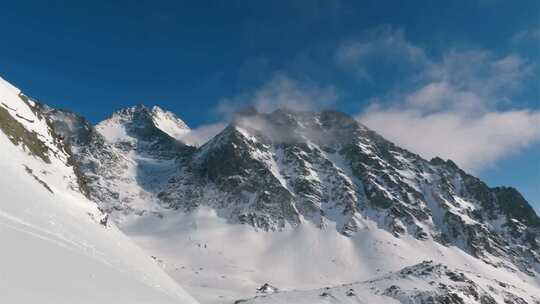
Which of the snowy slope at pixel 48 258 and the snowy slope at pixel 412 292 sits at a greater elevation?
the snowy slope at pixel 412 292

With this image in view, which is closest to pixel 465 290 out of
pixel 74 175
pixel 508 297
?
pixel 508 297

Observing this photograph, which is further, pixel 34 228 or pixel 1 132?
pixel 1 132

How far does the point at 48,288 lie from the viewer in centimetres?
1443

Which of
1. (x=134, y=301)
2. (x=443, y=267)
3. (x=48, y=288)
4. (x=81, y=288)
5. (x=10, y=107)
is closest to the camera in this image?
(x=48, y=288)

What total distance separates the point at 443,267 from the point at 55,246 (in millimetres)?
180779

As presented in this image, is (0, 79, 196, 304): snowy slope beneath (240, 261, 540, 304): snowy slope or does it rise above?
beneath

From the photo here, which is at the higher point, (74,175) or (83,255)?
(74,175)

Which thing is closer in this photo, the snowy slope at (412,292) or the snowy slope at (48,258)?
the snowy slope at (48,258)

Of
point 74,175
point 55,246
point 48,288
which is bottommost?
point 48,288

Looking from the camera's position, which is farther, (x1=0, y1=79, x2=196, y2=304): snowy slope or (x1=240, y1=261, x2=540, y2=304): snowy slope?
(x1=240, y1=261, x2=540, y2=304): snowy slope

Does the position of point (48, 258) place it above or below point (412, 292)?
below

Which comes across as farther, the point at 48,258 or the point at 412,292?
the point at 412,292

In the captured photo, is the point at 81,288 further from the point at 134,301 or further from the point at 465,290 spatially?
the point at 465,290

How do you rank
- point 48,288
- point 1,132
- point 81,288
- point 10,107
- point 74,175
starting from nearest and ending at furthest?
point 48,288
point 81,288
point 1,132
point 10,107
point 74,175
